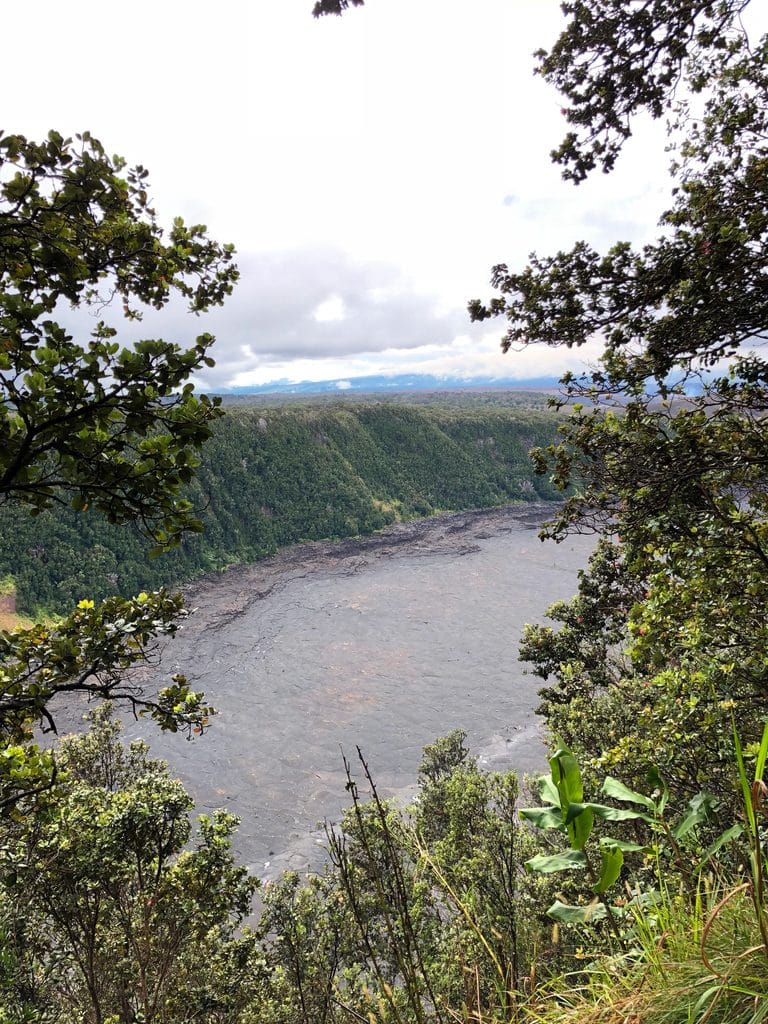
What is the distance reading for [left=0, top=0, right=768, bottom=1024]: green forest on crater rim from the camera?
212 cm

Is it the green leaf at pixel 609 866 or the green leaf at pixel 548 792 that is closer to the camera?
the green leaf at pixel 609 866

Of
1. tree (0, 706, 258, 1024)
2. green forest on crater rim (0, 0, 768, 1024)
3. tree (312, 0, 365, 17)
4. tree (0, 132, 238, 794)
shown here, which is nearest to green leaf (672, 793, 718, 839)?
green forest on crater rim (0, 0, 768, 1024)

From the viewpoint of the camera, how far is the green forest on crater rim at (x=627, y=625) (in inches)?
83.7

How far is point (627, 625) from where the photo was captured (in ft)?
21.7

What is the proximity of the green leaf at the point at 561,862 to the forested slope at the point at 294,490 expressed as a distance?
50.8m

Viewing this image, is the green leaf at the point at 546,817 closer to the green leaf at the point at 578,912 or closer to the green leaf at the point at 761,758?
the green leaf at the point at 578,912

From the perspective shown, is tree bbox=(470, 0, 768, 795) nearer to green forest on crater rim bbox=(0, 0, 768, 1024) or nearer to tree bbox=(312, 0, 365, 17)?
green forest on crater rim bbox=(0, 0, 768, 1024)

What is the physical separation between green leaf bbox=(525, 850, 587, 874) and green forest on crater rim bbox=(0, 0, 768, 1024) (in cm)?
2

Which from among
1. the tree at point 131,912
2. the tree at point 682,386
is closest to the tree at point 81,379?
the tree at point 682,386

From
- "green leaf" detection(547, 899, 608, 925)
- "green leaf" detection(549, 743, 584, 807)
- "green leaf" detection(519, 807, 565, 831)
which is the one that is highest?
"green leaf" detection(549, 743, 584, 807)

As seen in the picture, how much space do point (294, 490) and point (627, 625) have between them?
3685 inches

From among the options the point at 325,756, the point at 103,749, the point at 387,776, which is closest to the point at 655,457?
the point at 103,749

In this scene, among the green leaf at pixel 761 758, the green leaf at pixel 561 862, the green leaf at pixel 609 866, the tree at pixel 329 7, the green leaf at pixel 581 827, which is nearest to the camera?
the green leaf at pixel 761 758

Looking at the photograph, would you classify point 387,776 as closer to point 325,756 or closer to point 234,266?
point 325,756
